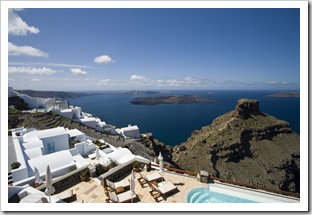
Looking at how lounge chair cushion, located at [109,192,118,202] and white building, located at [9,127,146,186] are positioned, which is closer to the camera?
lounge chair cushion, located at [109,192,118,202]

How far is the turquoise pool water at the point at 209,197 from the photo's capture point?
5.50 metres

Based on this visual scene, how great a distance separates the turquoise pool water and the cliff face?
83.2ft

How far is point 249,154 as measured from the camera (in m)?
35.0

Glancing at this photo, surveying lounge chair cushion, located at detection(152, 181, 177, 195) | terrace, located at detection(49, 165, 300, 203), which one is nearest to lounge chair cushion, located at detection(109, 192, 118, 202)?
terrace, located at detection(49, 165, 300, 203)

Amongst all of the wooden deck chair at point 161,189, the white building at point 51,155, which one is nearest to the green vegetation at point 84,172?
the white building at point 51,155

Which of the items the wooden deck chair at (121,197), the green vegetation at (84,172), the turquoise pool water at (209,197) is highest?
the green vegetation at (84,172)

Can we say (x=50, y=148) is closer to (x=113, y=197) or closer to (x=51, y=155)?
(x=51, y=155)

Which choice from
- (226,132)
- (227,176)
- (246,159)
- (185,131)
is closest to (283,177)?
(246,159)

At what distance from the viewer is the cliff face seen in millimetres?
29984

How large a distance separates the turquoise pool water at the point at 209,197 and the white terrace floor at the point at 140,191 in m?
0.19

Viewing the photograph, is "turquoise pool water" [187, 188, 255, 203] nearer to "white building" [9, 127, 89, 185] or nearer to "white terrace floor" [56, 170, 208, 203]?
"white terrace floor" [56, 170, 208, 203]

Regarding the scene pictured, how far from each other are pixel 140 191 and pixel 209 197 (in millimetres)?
2215

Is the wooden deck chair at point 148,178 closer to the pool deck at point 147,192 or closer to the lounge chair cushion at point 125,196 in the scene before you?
the pool deck at point 147,192


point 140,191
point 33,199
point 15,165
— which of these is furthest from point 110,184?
point 15,165
